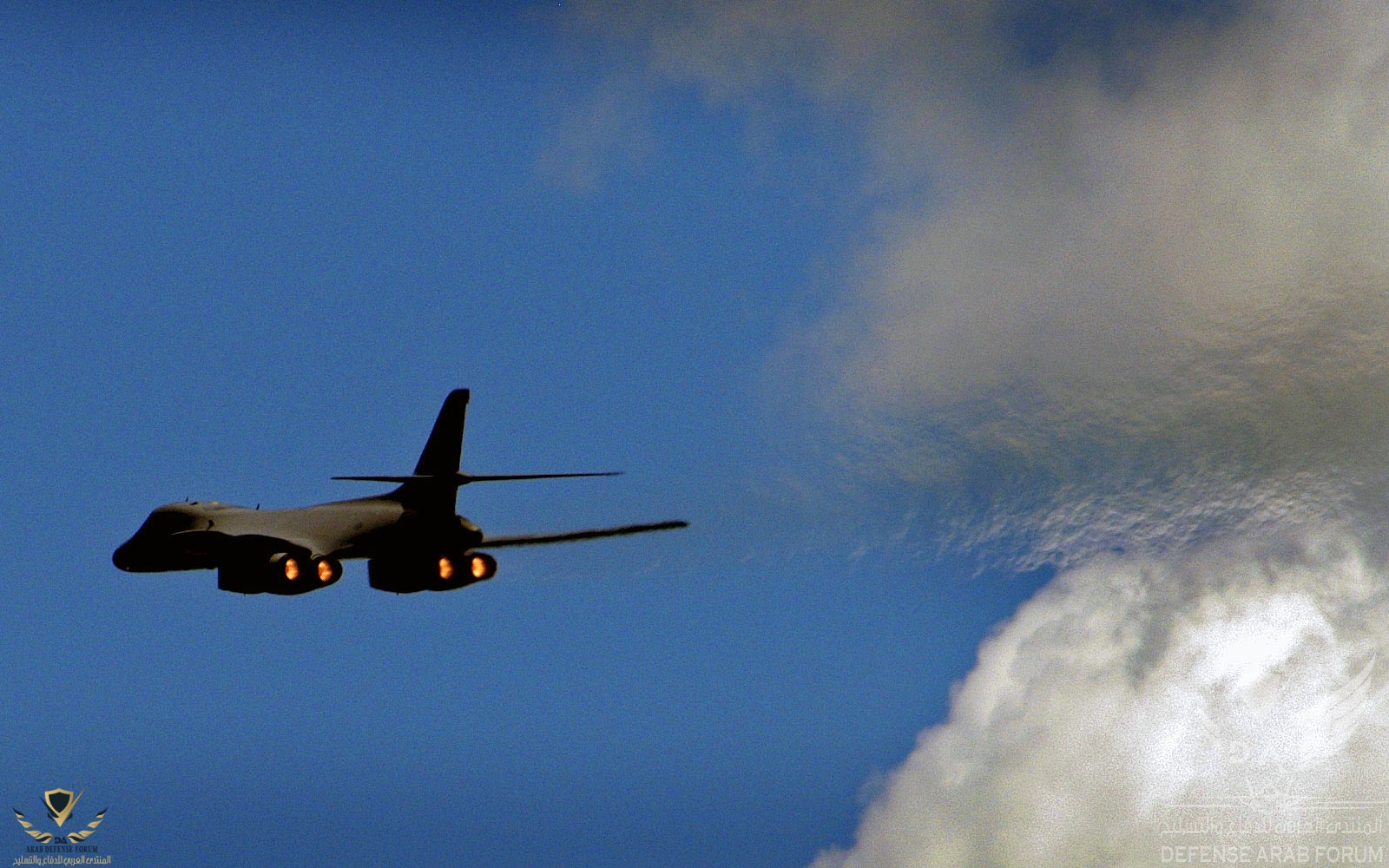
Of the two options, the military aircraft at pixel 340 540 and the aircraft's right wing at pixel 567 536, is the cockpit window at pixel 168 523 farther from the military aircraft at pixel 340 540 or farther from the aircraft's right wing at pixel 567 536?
the aircraft's right wing at pixel 567 536

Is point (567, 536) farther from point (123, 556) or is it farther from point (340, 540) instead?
point (123, 556)

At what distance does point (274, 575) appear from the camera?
3158 cm

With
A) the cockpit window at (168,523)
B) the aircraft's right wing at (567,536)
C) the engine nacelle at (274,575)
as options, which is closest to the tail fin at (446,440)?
the aircraft's right wing at (567,536)

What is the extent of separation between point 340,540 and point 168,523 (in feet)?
14.2

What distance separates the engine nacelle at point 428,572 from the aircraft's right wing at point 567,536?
1.87 ft

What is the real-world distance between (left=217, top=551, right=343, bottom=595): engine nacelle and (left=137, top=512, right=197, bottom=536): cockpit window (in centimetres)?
231

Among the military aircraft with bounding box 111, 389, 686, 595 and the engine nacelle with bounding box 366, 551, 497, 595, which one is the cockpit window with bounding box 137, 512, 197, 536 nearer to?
the military aircraft with bounding box 111, 389, 686, 595

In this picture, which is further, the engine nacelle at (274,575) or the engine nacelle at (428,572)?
the engine nacelle at (428,572)

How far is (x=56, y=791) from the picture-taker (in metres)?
48.9

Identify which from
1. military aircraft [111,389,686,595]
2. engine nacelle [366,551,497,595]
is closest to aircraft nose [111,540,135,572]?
military aircraft [111,389,686,595]

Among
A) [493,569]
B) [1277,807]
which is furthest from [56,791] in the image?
[1277,807]

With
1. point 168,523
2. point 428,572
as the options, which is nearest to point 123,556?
point 168,523

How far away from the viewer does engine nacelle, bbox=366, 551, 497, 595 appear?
33.5 meters

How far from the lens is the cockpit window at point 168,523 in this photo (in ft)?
110
